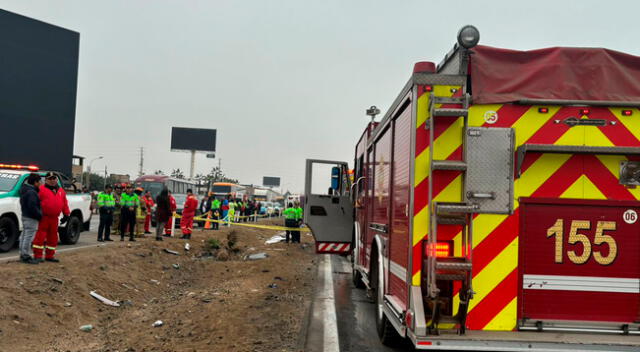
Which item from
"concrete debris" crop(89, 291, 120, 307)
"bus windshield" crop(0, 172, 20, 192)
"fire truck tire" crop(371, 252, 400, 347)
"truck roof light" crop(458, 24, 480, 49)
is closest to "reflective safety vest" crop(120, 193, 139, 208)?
"bus windshield" crop(0, 172, 20, 192)

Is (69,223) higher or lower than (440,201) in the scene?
lower

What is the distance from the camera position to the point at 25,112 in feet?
A: 130

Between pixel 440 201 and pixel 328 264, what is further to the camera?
pixel 328 264

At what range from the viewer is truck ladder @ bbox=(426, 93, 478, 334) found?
13.7ft

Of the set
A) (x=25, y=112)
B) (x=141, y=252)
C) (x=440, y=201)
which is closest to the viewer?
(x=440, y=201)

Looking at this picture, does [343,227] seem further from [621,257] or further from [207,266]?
[621,257]

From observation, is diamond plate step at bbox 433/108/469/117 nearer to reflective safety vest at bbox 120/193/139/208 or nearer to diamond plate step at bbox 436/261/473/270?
diamond plate step at bbox 436/261/473/270

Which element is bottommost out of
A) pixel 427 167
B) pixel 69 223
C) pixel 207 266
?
pixel 207 266

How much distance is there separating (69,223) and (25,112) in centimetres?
3044

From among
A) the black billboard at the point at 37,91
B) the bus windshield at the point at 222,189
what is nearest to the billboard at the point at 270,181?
the bus windshield at the point at 222,189

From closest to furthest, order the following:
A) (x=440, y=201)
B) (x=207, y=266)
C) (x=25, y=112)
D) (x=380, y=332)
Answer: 1. (x=440, y=201)
2. (x=380, y=332)
3. (x=207, y=266)
4. (x=25, y=112)

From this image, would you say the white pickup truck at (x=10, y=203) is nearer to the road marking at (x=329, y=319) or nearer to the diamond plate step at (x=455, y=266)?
the road marking at (x=329, y=319)

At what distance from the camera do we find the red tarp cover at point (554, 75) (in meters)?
4.63

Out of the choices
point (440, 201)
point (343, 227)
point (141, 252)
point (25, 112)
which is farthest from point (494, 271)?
point (25, 112)
